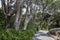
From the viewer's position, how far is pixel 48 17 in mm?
31047

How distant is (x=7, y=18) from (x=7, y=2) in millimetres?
1058

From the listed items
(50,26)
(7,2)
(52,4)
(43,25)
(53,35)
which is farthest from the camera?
(50,26)

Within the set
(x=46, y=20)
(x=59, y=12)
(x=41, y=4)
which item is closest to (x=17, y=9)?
(x=41, y=4)

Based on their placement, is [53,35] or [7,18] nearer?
[7,18]

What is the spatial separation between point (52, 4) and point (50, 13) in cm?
358

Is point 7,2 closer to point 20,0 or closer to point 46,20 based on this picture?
point 20,0

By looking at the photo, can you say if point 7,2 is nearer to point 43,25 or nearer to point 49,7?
point 49,7

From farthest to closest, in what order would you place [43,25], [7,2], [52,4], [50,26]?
[50,26] → [43,25] → [52,4] → [7,2]

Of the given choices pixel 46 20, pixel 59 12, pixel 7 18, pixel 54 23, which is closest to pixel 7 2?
pixel 7 18

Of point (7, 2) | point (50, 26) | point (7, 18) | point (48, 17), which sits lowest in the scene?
point (50, 26)

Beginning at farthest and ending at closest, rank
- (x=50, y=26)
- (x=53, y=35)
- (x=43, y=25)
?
(x=50, y=26) < (x=43, y=25) < (x=53, y=35)

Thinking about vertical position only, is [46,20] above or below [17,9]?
below

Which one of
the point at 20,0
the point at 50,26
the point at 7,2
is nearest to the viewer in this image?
the point at 20,0

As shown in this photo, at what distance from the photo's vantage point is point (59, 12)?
1172 inches
